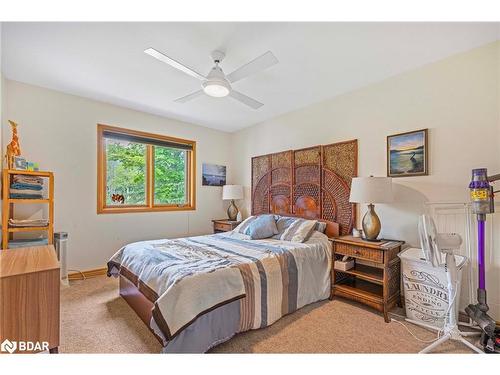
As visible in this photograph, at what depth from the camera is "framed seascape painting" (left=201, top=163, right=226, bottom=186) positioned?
4395 mm

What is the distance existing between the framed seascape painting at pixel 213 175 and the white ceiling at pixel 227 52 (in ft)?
5.59

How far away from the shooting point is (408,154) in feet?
7.92

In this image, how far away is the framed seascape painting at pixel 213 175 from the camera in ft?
14.4

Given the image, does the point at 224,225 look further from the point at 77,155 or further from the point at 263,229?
the point at 77,155

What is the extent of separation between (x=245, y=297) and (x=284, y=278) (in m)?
0.49

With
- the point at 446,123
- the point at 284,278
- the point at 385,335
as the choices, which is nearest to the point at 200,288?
the point at 284,278

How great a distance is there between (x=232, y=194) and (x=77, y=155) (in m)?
2.39

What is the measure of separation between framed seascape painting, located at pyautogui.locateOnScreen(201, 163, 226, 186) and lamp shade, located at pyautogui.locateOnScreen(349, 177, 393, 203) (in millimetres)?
2861

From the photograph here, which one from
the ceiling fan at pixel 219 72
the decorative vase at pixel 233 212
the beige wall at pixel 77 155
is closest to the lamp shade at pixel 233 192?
the decorative vase at pixel 233 212

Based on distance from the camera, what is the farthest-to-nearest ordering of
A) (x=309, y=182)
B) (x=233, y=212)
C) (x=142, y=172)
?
1. (x=233, y=212)
2. (x=142, y=172)
3. (x=309, y=182)

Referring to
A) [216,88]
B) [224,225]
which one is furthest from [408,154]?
[224,225]

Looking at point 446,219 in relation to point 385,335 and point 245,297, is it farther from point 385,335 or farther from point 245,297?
point 245,297

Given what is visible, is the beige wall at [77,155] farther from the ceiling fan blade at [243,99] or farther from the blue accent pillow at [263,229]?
the ceiling fan blade at [243,99]

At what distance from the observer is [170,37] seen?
73.3 inches
